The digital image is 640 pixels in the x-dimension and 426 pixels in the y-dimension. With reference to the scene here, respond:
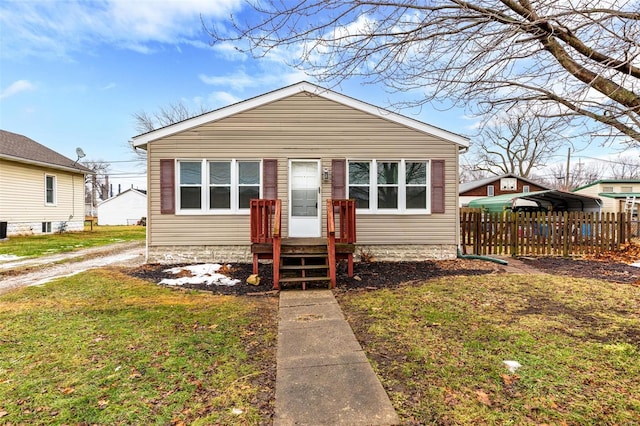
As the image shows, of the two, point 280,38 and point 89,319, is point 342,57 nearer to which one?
point 280,38

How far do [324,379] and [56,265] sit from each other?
8.86 m

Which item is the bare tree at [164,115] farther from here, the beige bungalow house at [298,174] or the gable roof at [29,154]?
the beige bungalow house at [298,174]

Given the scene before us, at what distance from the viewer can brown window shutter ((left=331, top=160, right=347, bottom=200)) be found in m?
A: 8.07

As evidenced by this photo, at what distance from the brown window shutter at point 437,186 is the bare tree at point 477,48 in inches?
151

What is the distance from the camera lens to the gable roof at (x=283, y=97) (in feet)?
25.9

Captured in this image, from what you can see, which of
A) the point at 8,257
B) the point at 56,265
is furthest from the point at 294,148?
the point at 8,257

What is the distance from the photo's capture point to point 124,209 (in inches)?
1431

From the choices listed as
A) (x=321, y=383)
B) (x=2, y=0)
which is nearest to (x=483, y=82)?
(x=321, y=383)

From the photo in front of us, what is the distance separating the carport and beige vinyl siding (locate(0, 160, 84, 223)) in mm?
21793

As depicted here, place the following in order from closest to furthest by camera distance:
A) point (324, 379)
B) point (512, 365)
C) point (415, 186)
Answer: point (324, 379) → point (512, 365) → point (415, 186)

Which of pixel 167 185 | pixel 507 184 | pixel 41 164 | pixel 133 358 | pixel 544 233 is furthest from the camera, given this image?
pixel 507 184

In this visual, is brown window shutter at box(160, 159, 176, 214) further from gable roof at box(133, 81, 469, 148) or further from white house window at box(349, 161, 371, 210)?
white house window at box(349, 161, 371, 210)

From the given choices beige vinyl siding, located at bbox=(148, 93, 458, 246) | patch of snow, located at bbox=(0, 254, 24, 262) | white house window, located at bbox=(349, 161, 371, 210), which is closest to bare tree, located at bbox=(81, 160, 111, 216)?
patch of snow, located at bbox=(0, 254, 24, 262)

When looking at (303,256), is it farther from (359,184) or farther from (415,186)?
(415,186)
